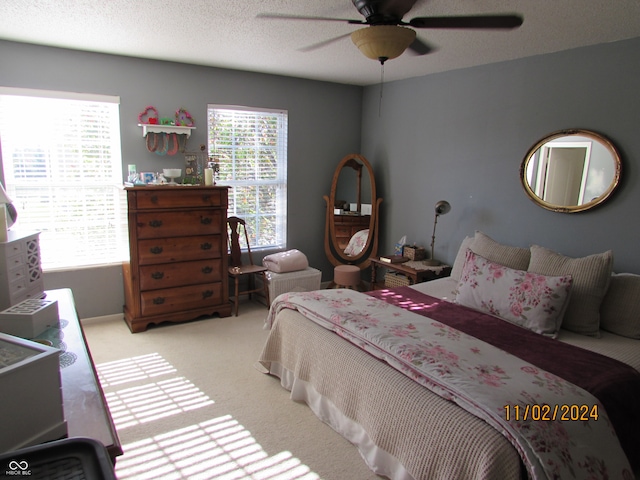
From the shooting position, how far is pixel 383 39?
2074 mm

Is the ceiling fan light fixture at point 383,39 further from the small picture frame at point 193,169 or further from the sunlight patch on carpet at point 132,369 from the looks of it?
the sunlight patch on carpet at point 132,369

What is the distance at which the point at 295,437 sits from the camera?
7.85 ft

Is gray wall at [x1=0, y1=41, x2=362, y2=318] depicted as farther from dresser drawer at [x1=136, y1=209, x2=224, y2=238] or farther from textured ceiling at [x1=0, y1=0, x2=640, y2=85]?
dresser drawer at [x1=136, y1=209, x2=224, y2=238]

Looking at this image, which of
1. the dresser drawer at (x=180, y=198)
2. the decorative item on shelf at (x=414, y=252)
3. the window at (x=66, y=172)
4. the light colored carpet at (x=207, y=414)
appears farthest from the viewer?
the decorative item on shelf at (x=414, y=252)

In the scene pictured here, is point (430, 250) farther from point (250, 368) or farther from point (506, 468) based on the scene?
point (506, 468)

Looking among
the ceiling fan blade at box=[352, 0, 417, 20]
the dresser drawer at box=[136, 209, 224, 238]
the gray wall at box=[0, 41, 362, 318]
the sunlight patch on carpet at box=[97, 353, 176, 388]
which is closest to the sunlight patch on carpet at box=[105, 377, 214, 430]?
the sunlight patch on carpet at box=[97, 353, 176, 388]

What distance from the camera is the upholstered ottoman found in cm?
434

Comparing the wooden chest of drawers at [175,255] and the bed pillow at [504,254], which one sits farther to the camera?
the wooden chest of drawers at [175,255]

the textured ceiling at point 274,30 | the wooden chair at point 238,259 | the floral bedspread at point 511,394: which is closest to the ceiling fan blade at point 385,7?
the textured ceiling at point 274,30

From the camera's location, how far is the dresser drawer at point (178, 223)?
3.64 m

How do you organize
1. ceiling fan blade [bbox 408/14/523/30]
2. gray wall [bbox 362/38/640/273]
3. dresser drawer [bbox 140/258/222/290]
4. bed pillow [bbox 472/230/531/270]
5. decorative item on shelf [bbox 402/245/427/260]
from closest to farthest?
ceiling fan blade [bbox 408/14/523/30] → gray wall [bbox 362/38/640/273] → bed pillow [bbox 472/230/531/270] → dresser drawer [bbox 140/258/222/290] → decorative item on shelf [bbox 402/245/427/260]

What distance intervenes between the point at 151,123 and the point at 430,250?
2878 mm

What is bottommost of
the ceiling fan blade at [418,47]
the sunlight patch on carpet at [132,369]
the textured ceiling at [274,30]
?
the sunlight patch on carpet at [132,369]
